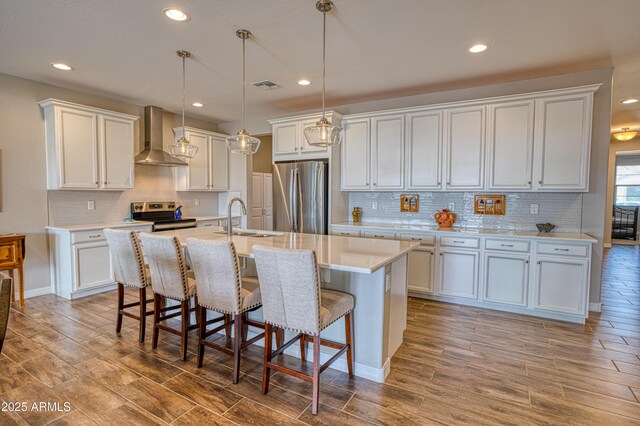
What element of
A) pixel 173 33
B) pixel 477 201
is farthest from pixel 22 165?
pixel 477 201

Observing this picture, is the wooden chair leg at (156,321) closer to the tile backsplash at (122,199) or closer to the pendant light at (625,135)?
the tile backsplash at (122,199)

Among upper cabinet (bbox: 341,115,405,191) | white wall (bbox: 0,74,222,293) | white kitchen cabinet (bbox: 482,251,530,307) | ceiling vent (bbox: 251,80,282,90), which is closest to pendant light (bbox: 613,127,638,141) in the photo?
white kitchen cabinet (bbox: 482,251,530,307)

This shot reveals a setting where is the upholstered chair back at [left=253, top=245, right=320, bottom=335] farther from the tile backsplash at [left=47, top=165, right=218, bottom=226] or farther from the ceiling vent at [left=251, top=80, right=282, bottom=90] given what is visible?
the tile backsplash at [left=47, top=165, right=218, bottom=226]

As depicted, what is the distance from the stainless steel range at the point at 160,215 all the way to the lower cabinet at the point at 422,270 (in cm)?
352

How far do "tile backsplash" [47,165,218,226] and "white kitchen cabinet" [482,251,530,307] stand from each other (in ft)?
15.8

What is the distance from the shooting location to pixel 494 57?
11.1 feet

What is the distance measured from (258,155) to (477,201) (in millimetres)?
5208

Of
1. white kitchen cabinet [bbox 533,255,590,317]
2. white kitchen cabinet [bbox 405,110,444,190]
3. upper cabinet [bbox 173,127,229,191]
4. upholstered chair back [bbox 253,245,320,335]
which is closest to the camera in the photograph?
upholstered chair back [bbox 253,245,320,335]

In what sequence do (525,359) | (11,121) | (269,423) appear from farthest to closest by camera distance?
(11,121), (525,359), (269,423)

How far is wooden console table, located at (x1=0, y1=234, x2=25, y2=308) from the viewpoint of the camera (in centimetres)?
364

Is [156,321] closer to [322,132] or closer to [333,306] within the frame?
[333,306]

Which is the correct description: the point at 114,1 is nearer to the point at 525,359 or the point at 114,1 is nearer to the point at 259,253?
the point at 259,253

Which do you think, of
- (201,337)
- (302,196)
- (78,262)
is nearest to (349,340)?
(201,337)

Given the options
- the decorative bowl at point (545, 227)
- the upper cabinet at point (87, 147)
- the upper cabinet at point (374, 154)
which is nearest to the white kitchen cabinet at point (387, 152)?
the upper cabinet at point (374, 154)
